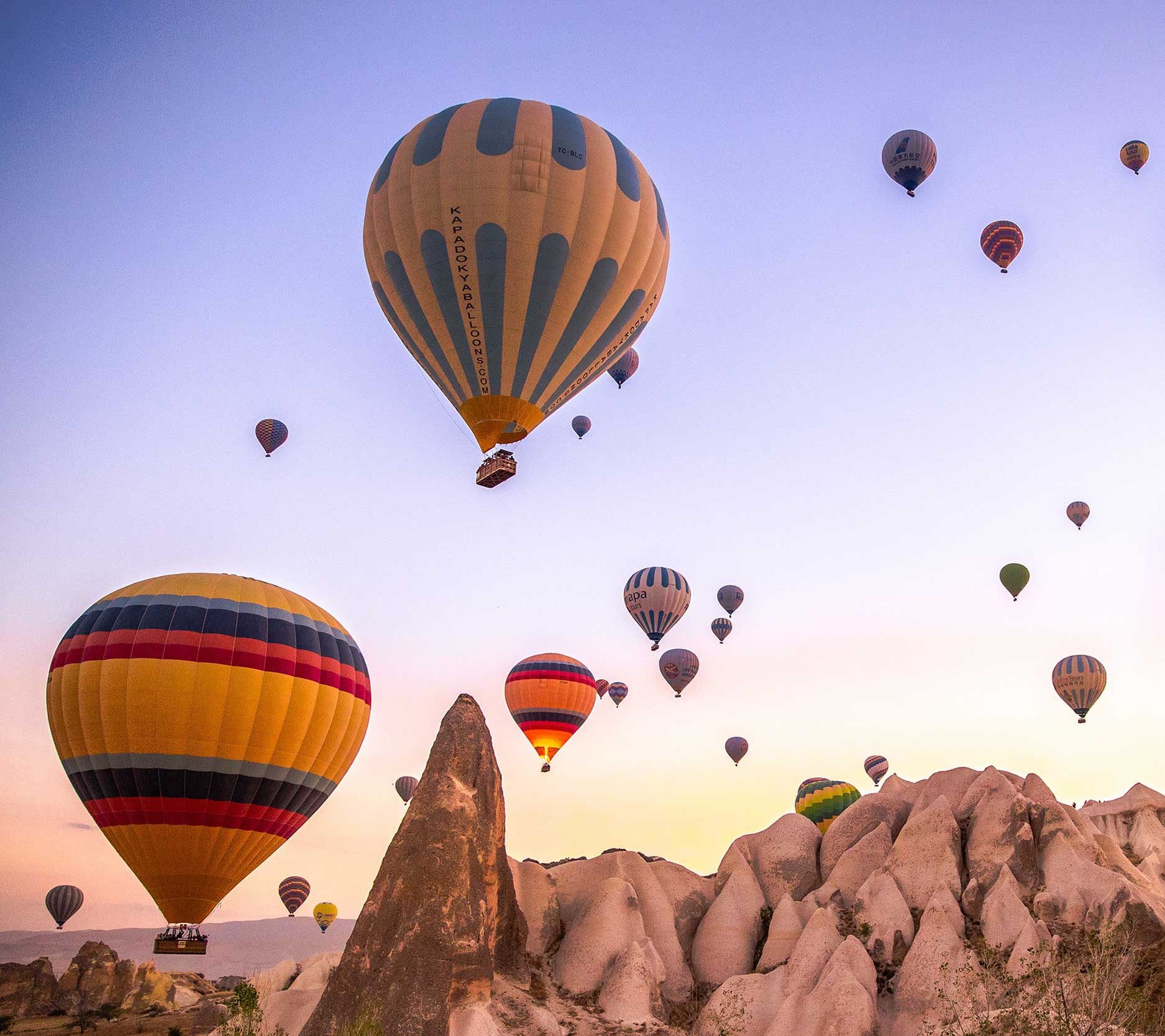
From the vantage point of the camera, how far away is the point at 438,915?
111ft

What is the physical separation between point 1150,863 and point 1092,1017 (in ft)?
89.1

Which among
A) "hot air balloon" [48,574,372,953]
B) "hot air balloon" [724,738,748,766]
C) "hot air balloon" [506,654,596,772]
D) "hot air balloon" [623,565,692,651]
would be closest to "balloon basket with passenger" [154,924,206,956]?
"hot air balloon" [48,574,372,953]

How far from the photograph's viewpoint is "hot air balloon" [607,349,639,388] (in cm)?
5353

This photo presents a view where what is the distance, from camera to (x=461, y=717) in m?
39.9

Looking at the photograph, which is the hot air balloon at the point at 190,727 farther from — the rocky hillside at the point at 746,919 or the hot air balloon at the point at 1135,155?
the hot air balloon at the point at 1135,155

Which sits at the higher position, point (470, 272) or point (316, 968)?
point (470, 272)

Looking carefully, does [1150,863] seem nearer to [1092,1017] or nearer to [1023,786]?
[1023,786]

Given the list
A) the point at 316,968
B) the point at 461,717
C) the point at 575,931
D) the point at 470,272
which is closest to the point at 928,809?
the point at 575,931

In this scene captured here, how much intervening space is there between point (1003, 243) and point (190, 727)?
138 feet

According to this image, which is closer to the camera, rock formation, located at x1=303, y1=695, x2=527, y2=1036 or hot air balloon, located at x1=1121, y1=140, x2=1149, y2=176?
rock formation, located at x1=303, y1=695, x2=527, y2=1036

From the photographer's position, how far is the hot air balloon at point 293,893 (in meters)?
74.1

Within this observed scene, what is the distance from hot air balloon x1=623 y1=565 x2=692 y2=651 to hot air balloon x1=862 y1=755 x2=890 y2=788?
2825 centimetres

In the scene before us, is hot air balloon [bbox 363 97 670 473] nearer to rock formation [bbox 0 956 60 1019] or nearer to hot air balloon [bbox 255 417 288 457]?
hot air balloon [bbox 255 417 288 457]

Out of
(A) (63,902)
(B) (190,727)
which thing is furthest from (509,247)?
(A) (63,902)
